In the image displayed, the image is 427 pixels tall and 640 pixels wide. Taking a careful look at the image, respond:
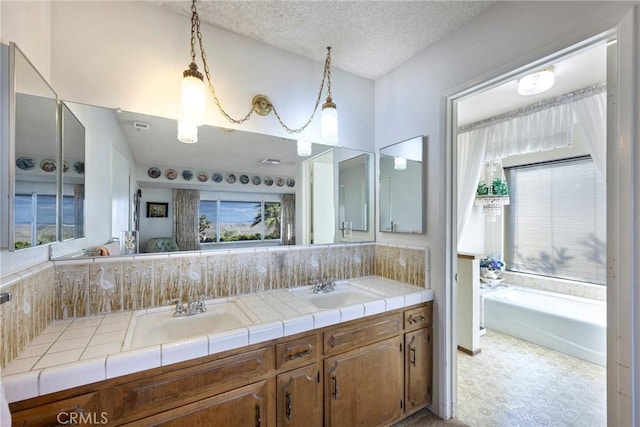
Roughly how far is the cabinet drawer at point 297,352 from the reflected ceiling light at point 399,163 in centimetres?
142

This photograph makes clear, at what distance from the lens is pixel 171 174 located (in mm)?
1639

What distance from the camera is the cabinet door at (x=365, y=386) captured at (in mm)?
1460

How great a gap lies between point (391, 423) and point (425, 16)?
8.29 feet

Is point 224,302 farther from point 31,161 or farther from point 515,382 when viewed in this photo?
point 515,382

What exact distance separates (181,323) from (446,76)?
Answer: 2241 millimetres

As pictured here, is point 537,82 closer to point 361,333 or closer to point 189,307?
point 361,333

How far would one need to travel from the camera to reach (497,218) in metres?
3.97

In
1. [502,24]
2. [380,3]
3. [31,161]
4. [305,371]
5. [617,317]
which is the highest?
[380,3]

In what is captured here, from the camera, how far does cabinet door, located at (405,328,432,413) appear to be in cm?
177

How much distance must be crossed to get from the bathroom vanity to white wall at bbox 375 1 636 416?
0.66ft

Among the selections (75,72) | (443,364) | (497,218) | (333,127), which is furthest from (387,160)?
(497,218)

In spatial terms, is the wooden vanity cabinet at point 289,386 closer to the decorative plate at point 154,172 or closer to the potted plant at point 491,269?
the decorative plate at point 154,172

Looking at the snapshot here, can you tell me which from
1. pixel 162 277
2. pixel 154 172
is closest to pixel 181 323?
pixel 162 277

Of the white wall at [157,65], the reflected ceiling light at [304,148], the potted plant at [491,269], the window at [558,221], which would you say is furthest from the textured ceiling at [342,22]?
the potted plant at [491,269]
